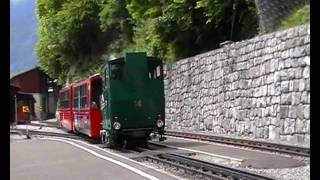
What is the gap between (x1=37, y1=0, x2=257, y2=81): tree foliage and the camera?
103 feet

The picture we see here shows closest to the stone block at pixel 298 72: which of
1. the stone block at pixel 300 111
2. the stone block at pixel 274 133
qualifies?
the stone block at pixel 300 111

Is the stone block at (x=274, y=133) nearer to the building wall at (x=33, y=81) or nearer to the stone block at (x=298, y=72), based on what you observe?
the stone block at (x=298, y=72)

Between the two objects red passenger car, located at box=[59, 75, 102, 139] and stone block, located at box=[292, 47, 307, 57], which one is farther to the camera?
red passenger car, located at box=[59, 75, 102, 139]

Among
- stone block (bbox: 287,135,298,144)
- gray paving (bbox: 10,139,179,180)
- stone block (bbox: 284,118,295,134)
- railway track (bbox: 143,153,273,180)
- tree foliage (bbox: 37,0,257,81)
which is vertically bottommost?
gray paving (bbox: 10,139,179,180)

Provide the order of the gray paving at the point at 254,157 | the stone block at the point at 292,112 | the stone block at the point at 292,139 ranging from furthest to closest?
the stone block at the point at 292,112
the stone block at the point at 292,139
the gray paving at the point at 254,157

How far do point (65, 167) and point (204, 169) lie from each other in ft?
13.4

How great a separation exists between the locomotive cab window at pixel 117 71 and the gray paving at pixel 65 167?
9.00 ft

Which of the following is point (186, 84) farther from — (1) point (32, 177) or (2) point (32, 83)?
(2) point (32, 83)

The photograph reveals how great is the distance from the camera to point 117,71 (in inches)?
854

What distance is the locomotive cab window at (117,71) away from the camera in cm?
2162

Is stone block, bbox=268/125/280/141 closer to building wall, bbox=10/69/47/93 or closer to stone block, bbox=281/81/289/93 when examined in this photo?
stone block, bbox=281/81/289/93

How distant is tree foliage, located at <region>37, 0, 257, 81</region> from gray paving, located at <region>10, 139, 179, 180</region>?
1269cm

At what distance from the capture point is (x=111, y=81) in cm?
2152

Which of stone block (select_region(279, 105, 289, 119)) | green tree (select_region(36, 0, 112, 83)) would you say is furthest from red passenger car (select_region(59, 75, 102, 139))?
green tree (select_region(36, 0, 112, 83))
